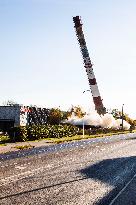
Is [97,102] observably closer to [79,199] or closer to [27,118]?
[27,118]

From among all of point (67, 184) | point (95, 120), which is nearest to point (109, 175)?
point (67, 184)

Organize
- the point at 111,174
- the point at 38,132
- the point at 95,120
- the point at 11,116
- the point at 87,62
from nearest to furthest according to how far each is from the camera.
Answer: the point at 111,174 → the point at 38,132 → the point at 11,116 → the point at 87,62 → the point at 95,120

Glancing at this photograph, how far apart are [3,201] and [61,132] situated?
5260 centimetres

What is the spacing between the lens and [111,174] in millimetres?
20078

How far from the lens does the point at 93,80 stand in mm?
83562

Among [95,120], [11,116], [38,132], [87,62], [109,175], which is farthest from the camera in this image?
[95,120]

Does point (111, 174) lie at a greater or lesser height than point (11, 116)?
lesser

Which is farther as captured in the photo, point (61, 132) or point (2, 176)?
point (61, 132)

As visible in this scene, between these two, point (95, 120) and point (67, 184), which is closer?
point (67, 184)

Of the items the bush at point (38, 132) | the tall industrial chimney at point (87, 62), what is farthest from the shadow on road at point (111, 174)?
the tall industrial chimney at point (87, 62)

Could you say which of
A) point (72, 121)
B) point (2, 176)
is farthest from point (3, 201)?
point (72, 121)

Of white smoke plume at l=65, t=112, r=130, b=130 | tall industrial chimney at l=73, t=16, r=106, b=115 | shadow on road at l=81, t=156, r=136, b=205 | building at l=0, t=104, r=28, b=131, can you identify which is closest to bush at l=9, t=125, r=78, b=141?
building at l=0, t=104, r=28, b=131

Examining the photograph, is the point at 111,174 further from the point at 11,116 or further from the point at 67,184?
the point at 11,116

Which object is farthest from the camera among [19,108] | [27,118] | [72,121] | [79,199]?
[72,121]
